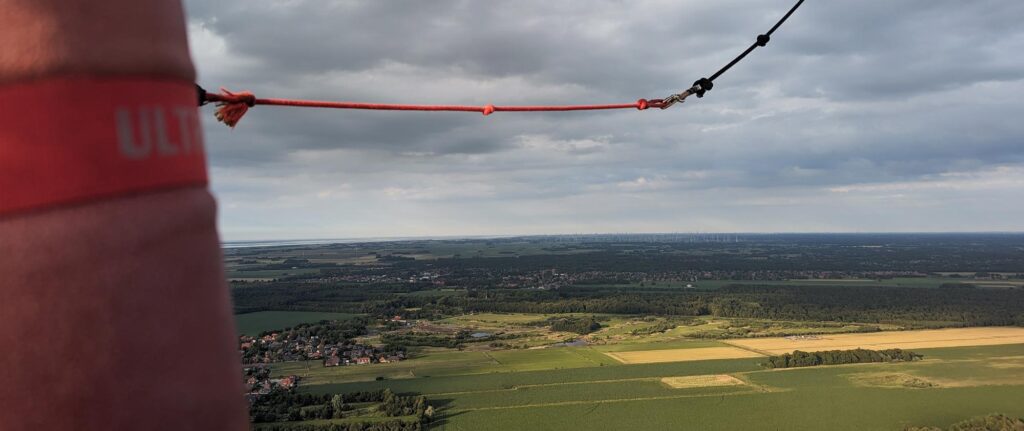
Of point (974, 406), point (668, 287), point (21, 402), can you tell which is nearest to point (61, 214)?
point (21, 402)

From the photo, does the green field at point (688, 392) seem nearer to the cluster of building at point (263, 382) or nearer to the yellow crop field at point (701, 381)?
the yellow crop field at point (701, 381)

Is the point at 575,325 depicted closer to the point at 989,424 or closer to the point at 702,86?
the point at 989,424

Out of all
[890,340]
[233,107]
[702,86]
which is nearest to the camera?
[233,107]

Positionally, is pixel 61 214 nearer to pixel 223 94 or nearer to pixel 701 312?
pixel 223 94

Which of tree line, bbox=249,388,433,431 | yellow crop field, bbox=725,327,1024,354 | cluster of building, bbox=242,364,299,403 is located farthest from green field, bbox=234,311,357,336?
yellow crop field, bbox=725,327,1024,354

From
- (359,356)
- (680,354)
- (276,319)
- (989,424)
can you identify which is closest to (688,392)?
(680,354)
